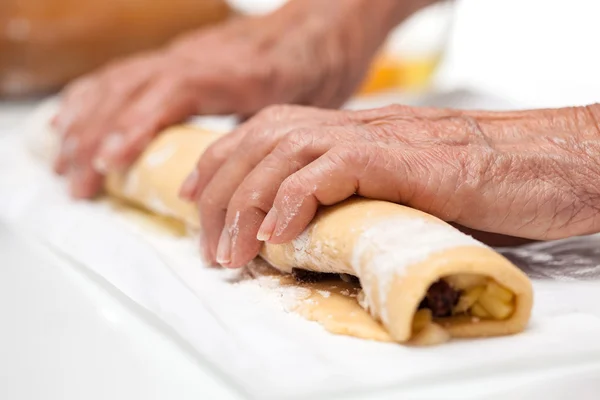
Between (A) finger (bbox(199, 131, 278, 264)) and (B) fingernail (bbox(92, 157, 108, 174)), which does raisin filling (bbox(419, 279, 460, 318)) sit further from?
(B) fingernail (bbox(92, 157, 108, 174))

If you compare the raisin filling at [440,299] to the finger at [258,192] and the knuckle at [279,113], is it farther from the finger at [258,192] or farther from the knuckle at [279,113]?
the knuckle at [279,113]

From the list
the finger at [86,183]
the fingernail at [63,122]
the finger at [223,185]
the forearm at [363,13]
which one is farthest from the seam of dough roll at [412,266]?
the forearm at [363,13]

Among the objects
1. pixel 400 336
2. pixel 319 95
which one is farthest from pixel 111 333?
pixel 319 95

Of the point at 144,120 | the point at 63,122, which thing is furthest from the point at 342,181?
the point at 63,122

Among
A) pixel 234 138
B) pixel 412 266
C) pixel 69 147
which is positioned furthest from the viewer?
pixel 69 147

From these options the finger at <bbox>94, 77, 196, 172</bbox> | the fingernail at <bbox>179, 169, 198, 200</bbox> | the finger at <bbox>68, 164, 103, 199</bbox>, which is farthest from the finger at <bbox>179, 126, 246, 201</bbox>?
the finger at <bbox>68, 164, 103, 199</bbox>

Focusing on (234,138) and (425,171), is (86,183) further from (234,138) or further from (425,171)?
(425,171)
